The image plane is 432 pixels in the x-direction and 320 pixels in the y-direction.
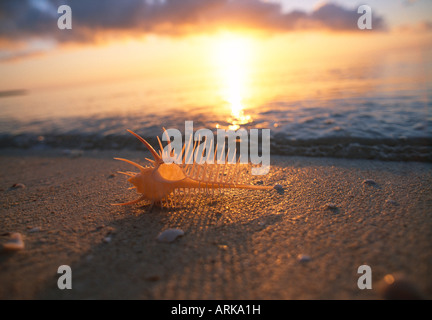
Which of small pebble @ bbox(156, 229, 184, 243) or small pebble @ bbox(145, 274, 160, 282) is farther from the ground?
small pebble @ bbox(156, 229, 184, 243)

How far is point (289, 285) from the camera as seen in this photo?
1571 mm

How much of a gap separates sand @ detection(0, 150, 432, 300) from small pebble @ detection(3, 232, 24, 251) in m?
0.04

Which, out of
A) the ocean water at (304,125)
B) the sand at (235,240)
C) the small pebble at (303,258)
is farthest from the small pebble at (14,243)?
the ocean water at (304,125)

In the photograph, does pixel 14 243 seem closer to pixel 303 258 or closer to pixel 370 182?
pixel 303 258

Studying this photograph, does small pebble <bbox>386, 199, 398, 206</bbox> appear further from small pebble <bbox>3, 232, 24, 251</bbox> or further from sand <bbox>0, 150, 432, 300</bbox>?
small pebble <bbox>3, 232, 24, 251</bbox>

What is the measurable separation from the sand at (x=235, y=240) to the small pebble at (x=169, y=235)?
0.05m

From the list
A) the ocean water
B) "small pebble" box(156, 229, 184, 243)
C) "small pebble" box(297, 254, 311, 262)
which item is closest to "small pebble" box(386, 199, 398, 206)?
"small pebble" box(297, 254, 311, 262)

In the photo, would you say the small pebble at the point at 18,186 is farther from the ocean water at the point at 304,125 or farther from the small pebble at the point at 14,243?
the ocean water at the point at 304,125

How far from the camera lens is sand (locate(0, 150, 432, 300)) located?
158 cm

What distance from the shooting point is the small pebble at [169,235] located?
2.03 m

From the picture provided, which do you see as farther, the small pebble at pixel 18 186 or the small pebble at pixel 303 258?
the small pebble at pixel 18 186

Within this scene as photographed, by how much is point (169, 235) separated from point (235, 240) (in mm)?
553
